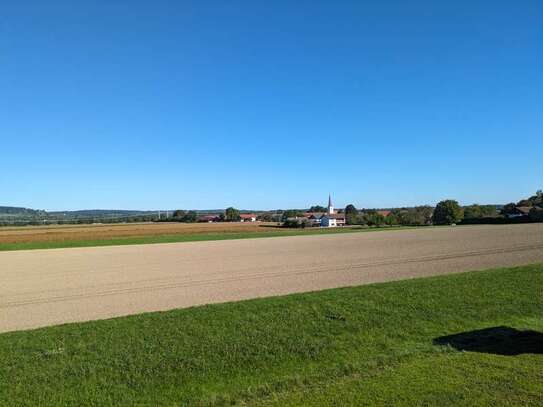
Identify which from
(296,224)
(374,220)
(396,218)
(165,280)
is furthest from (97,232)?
(396,218)

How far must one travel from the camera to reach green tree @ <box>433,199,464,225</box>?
108 m

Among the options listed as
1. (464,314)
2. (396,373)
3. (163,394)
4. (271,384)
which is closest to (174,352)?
(163,394)

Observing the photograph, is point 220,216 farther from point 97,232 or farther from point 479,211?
point 479,211

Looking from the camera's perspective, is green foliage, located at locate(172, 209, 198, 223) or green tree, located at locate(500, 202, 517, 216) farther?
green foliage, located at locate(172, 209, 198, 223)

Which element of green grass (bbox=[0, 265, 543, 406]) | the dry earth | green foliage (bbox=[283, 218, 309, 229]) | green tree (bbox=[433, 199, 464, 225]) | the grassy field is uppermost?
green tree (bbox=[433, 199, 464, 225])

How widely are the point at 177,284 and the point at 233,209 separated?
140 metres

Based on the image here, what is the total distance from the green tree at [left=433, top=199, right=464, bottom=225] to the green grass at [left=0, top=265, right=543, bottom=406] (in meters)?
103

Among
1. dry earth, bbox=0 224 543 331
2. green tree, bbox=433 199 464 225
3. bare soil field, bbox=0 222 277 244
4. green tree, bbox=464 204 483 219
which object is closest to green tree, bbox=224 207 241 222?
bare soil field, bbox=0 222 277 244

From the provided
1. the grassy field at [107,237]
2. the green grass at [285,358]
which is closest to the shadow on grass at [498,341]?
the green grass at [285,358]

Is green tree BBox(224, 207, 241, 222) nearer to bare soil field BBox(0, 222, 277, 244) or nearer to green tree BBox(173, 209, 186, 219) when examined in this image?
green tree BBox(173, 209, 186, 219)

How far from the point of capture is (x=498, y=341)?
8250 millimetres

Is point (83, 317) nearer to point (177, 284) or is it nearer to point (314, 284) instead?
point (177, 284)

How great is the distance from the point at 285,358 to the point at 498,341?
12.9 feet

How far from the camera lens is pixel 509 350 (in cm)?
759
